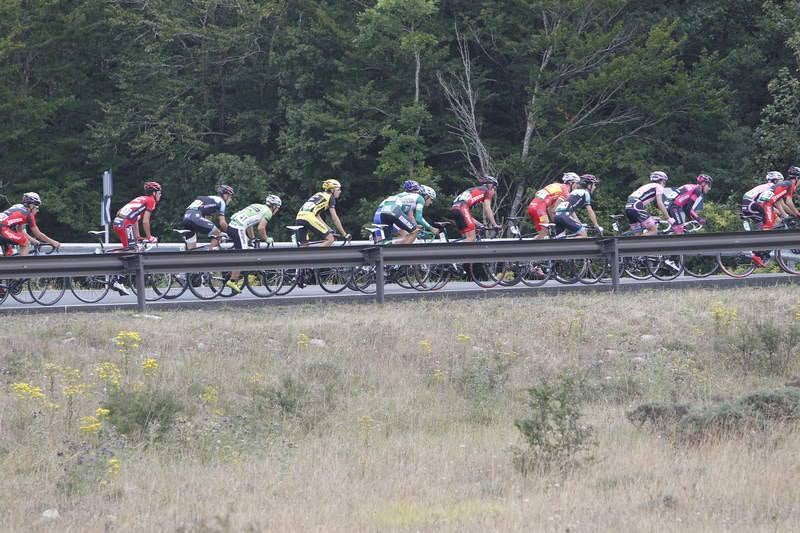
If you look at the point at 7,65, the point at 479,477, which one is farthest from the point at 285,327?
the point at 7,65

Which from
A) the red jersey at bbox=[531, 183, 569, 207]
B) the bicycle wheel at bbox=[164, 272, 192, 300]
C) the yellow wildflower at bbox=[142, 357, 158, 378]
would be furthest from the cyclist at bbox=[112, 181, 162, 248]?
the yellow wildflower at bbox=[142, 357, 158, 378]

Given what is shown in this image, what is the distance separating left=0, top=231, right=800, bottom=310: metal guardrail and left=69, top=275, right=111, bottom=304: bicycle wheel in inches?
64.0

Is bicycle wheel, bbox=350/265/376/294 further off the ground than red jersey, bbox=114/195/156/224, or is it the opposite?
red jersey, bbox=114/195/156/224

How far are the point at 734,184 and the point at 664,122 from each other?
120 inches

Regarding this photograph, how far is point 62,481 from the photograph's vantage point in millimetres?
9281

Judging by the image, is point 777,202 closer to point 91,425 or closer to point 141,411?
point 141,411

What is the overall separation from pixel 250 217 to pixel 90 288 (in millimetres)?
3027

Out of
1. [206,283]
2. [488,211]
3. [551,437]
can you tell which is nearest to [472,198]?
[488,211]

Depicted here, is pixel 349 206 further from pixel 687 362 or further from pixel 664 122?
Result: pixel 687 362

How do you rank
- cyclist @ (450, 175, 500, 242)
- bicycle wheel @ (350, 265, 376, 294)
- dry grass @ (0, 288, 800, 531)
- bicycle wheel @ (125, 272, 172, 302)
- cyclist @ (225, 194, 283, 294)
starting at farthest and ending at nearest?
cyclist @ (450, 175, 500, 242) < cyclist @ (225, 194, 283, 294) < bicycle wheel @ (350, 265, 376, 294) < bicycle wheel @ (125, 272, 172, 302) < dry grass @ (0, 288, 800, 531)

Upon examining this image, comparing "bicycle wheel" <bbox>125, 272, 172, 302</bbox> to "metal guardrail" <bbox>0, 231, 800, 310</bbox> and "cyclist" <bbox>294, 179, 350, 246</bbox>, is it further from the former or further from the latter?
"cyclist" <bbox>294, 179, 350, 246</bbox>

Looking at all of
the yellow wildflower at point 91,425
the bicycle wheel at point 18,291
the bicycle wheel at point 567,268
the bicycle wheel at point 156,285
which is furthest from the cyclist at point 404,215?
the yellow wildflower at point 91,425

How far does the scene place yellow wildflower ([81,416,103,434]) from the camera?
10498 mm

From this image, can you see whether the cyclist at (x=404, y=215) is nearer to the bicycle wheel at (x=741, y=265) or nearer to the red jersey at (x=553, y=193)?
the red jersey at (x=553, y=193)
